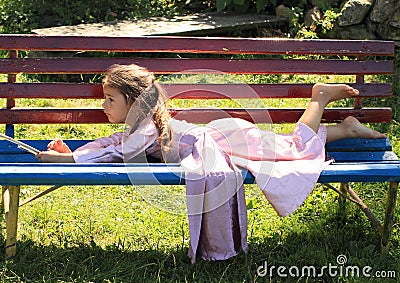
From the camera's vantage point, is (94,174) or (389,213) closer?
(94,174)

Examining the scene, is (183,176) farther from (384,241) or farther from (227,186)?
(384,241)

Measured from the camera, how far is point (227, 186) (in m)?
3.44

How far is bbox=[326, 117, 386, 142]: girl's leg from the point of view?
13.3ft

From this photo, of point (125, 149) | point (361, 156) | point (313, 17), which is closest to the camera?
point (125, 149)

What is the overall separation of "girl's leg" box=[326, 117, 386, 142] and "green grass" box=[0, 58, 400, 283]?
0.40m

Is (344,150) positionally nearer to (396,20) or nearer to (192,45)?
(192,45)

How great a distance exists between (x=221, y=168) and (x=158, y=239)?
63 centimetres

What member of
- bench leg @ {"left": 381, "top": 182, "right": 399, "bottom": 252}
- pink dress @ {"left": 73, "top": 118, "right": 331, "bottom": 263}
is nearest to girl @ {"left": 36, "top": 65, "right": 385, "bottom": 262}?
pink dress @ {"left": 73, "top": 118, "right": 331, "bottom": 263}

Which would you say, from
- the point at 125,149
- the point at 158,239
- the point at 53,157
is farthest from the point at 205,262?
the point at 53,157

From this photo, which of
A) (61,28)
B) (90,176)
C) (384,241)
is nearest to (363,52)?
(384,241)

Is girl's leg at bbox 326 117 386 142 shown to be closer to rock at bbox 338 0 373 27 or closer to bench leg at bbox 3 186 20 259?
bench leg at bbox 3 186 20 259

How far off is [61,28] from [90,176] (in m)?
3.24

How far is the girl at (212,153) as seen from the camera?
3453mm

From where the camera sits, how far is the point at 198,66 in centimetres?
412
